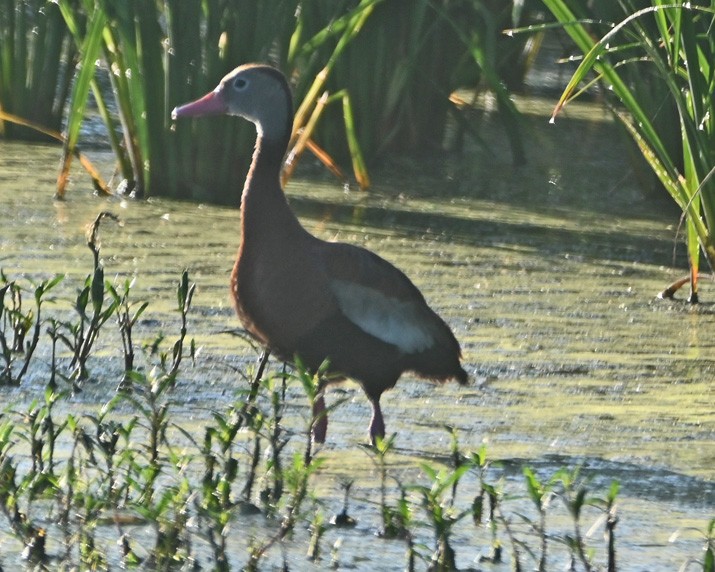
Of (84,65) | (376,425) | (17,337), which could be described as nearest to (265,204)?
(376,425)

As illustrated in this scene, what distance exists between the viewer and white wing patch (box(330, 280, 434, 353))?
4359 mm

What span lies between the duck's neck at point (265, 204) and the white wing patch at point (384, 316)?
0.67ft

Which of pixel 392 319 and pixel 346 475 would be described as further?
pixel 392 319

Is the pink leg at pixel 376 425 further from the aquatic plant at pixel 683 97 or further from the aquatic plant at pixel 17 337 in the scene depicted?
the aquatic plant at pixel 683 97

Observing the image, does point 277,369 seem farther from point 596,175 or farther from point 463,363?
point 596,175

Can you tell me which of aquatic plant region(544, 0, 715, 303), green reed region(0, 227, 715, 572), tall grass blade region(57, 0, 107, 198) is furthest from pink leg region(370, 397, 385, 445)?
tall grass blade region(57, 0, 107, 198)

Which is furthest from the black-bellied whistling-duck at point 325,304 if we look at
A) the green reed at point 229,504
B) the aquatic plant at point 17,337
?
the aquatic plant at point 17,337

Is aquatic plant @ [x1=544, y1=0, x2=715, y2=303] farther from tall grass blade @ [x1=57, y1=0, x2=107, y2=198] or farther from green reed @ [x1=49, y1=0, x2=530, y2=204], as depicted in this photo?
tall grass blade @ [x1=57, y1=0, x2=107, y2=198]

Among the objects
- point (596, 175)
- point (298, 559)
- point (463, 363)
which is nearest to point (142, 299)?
point (463, 363)

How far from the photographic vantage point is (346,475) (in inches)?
158

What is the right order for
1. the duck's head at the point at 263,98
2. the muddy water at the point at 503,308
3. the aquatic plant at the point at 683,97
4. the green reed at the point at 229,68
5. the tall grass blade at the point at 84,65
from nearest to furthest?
the muddy water at the point at 503,308
the duck's head at the point at 263,98
the aquatic plant at the point at 683,97
the tall grass blade at the point at 84,65
the green reed at the point at 229,68

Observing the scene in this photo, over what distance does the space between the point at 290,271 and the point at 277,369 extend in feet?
2.66

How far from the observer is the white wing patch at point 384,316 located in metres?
4.36

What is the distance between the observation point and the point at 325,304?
169 inches
